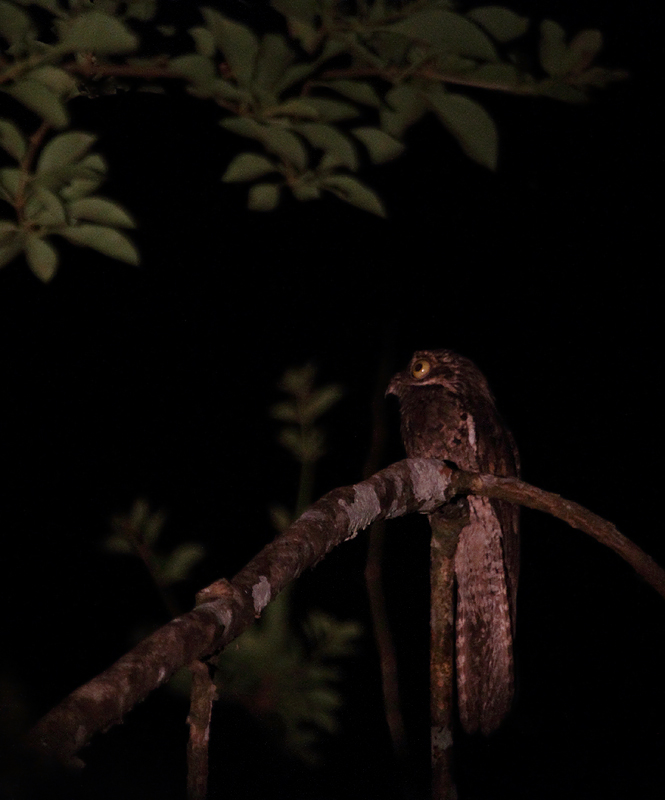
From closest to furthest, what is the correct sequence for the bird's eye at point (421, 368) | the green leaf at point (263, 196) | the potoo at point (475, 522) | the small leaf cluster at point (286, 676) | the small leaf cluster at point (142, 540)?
the green leaf at point (263, 196), the small leaf cluster at point (142, 540), the small leaf cluster at point (286, 676), the potoo at point (475, 522), the bird's eye at point (421, 368)

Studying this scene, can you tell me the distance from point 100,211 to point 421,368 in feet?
6.89

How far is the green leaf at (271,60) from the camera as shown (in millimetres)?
673

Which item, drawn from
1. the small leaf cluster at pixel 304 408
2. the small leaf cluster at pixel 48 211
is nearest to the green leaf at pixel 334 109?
the small leaf cluster at pixel 48 211

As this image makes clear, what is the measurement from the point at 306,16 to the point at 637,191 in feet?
12.2

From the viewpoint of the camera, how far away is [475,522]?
2.67 meters

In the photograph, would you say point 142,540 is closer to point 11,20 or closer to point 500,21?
point 11,20

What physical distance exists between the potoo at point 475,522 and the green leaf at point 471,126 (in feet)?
6.35

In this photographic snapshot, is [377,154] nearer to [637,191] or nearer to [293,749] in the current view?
[293,749]

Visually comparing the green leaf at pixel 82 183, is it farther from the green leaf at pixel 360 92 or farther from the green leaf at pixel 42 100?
the green leaf at pixel 360 92

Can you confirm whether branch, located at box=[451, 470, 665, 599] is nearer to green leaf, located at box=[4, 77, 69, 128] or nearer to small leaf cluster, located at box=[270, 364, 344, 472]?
small leaf cluster, located at box=[270, 364, 344, 472]

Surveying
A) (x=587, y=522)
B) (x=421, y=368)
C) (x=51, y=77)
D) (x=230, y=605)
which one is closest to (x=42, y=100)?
(x=51, y=77)

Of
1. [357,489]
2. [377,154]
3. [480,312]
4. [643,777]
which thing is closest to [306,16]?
[377,154]

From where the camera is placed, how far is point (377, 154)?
746mm

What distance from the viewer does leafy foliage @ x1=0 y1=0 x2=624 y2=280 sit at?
642mm
